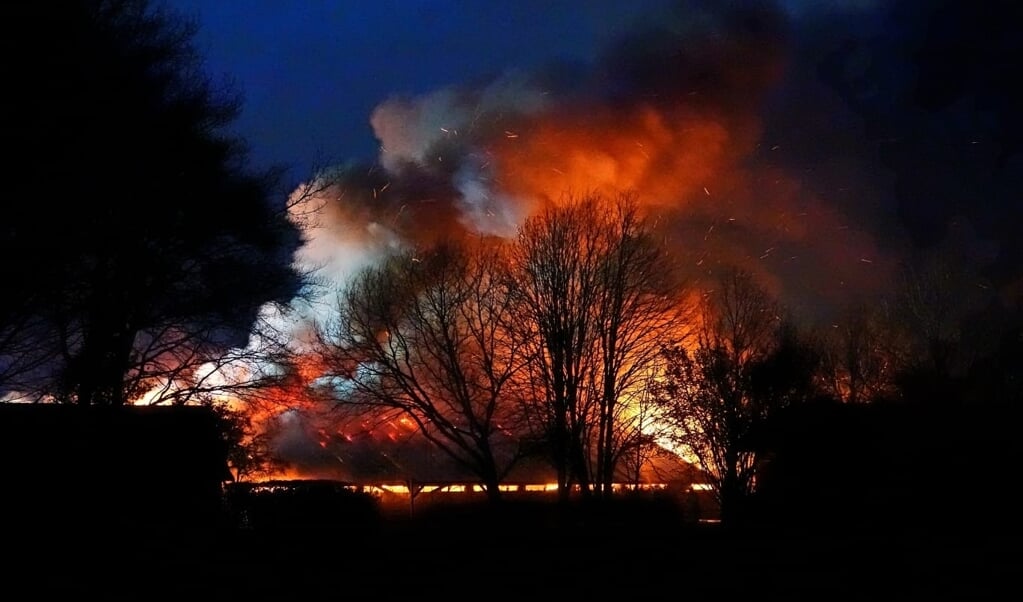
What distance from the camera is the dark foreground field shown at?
1184 centimetres

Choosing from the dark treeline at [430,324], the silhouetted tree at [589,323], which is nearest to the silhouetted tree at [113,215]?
the dark treeline at [430,324]

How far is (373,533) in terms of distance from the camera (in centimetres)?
1814

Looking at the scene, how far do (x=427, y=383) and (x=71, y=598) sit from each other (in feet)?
71.0

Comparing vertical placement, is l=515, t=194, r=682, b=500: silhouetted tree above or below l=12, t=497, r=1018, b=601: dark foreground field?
above

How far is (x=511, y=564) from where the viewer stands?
47.0ft

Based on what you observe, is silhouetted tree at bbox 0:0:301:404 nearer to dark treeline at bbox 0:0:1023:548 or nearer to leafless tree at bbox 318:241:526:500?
dark treeline at bbox 0:0:1023:548

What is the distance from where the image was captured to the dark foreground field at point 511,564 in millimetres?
11844

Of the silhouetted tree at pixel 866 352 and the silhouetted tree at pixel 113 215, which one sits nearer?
the silhouetted tree at pixel 113 215

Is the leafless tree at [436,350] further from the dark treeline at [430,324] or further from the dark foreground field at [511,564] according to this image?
the dark foreground field at [511,564]

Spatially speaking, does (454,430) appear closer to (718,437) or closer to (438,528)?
(718,437)

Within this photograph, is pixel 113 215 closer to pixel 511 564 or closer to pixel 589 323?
pixel 511 564

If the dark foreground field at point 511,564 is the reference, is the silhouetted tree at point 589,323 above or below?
above

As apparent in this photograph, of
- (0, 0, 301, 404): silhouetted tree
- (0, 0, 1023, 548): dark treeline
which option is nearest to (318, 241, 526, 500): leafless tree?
(0, 0, 1023, 548): dark treeline

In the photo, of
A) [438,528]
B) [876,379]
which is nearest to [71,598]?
[438,528]
